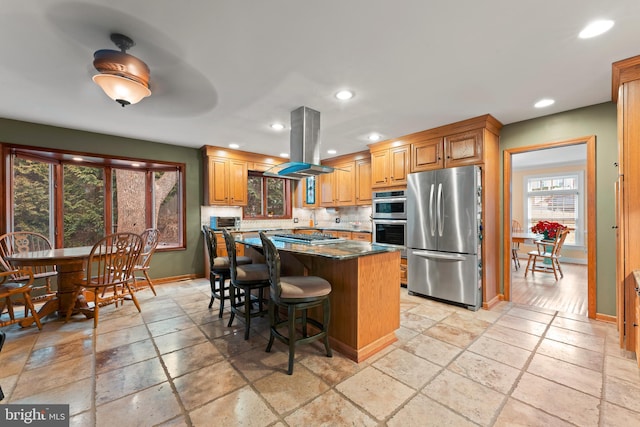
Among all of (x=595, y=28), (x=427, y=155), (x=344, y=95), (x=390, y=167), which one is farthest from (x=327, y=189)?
(x=595, y=28)

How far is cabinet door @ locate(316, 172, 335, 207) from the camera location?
5828 mm

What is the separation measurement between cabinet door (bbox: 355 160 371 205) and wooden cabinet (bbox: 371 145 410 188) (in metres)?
0.48

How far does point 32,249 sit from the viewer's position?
3.64m

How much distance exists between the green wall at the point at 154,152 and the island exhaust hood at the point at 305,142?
102 inches

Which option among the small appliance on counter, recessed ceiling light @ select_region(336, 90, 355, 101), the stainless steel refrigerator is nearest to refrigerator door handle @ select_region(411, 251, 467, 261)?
the stainless steel refrigerator

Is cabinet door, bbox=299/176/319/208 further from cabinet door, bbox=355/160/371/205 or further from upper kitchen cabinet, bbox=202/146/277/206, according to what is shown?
upper kitchen cabinet, bbox=202/146/277/206

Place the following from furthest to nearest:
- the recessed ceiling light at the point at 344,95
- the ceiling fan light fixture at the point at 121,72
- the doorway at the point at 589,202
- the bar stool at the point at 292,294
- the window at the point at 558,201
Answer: the window at the point at 558,201
the doorway at the point at 589,202
the recessed ceiling light at the point at 344,95
the bar stool at the point at 292,294
the ceiling fan light fixture at the point at 121,72

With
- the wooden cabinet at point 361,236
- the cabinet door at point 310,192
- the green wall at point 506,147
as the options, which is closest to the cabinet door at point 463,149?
the green wall at point 506,147

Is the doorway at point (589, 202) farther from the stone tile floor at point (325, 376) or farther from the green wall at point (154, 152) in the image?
the green wall at point (154, 152)

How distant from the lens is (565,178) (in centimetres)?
659

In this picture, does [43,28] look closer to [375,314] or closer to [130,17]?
[130,17]

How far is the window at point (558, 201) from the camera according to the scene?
250 inches

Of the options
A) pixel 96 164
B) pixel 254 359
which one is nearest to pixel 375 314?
pixel 254 359

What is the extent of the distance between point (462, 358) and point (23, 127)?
569 cm
